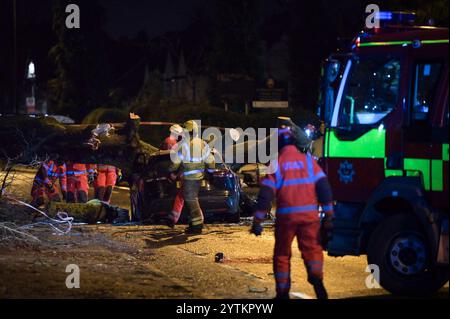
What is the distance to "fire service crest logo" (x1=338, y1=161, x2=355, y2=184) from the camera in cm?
788

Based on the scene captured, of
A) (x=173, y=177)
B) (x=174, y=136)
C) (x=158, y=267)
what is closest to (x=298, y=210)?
(x=158, y=267)

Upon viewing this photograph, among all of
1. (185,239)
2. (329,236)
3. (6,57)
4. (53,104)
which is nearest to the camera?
(329,236)

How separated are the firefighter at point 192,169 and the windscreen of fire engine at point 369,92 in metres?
3.72

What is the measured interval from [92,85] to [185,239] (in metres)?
36.3

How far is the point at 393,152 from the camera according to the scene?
7.57 meters

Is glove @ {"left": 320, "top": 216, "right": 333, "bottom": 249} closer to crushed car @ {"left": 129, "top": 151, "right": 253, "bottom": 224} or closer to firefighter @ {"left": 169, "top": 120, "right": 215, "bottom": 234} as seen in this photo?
firefighter @ {"left": 169, "top": 120, "right": 215, "bottom": 234}

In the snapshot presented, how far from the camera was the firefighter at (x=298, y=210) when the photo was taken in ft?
22.8

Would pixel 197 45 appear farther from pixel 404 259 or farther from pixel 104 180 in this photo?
pixel 404 259

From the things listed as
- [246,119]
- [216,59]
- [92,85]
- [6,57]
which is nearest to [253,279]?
[246,119]

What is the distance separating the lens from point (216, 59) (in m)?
34.4

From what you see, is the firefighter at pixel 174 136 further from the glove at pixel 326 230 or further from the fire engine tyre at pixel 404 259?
the fire engine tyre at pixel 404 259

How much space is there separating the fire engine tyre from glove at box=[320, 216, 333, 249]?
48 centimetres

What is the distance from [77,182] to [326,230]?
7714 mm

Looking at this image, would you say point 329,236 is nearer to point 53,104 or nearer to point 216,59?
point 216,59
